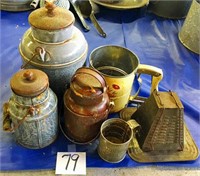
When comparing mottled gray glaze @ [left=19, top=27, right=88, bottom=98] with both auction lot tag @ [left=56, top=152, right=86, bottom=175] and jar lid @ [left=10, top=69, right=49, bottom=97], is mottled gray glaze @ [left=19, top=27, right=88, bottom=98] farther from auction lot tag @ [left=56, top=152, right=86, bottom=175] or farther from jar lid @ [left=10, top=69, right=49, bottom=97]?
auction lot tag @ [left=56, top=152, right=86, bottom=175]

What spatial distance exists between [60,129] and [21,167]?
21 centimetres

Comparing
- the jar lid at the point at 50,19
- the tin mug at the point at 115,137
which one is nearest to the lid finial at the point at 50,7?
the jar lid at the point at 50,19

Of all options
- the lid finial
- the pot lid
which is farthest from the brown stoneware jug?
the lid finial

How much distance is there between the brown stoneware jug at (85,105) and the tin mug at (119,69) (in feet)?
0.28

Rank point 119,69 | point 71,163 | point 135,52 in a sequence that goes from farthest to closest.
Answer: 1. point 135,52
2. point 119,69
3. point 71,163

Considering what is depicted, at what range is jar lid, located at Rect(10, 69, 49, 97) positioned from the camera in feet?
2.92

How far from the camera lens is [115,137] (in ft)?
3.63

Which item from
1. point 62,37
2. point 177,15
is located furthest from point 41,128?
point 177,15

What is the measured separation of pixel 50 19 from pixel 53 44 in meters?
0.09

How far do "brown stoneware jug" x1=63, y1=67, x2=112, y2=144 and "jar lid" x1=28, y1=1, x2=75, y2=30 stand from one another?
167 mm

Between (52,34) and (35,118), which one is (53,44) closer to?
(52,34)

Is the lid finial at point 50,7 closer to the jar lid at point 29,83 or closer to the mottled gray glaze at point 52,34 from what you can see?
the mottled gray glaze at point 52,34

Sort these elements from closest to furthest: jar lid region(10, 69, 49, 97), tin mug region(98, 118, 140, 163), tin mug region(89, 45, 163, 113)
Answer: jar lid region(10, 69, 49, 97), tin mug region(98, 118, 140, 163), tin mug region(89, 45, 163, 113)

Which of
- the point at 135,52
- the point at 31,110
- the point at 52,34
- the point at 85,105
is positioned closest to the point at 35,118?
the point at 31,110
